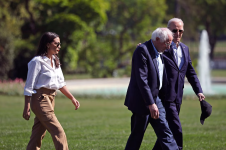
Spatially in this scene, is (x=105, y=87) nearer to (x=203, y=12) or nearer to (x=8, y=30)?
(x=8, y=30)

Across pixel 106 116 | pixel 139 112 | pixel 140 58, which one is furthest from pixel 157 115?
pixel 106 116

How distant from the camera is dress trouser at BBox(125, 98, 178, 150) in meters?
5.02

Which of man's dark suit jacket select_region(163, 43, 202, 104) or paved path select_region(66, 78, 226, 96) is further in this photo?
paved path select_region(66, 78, 226, 96)

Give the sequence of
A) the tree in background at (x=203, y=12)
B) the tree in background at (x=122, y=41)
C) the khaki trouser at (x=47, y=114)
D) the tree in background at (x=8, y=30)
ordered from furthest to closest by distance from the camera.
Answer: the tree in background at (x=203, y=12)
the tree in background at (x=122, y=41)
the tree in background at (x=8, y=30)
the khaki trouser at (x=47, y=114)

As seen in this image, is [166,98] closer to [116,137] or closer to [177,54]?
[177,54]

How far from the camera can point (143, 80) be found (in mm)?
4930

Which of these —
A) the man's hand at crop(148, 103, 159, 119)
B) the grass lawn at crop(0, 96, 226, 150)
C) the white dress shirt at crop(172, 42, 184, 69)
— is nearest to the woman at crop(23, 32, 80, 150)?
the man's hand at crop(148, 103, 159, 119)

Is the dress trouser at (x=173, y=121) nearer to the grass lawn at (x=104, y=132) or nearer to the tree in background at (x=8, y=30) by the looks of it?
the grass lawn at (x=104, y=132)

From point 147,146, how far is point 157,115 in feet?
8.52

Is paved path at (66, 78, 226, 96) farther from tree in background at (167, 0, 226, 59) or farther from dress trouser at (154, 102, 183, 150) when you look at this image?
tree in background at (167, 0, 226, 59)

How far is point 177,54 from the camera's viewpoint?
600 cm

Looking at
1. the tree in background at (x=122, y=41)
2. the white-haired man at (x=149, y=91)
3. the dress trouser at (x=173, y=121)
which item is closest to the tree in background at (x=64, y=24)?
the tree in background at (x=122, y=41)

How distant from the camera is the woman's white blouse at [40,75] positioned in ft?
16.6

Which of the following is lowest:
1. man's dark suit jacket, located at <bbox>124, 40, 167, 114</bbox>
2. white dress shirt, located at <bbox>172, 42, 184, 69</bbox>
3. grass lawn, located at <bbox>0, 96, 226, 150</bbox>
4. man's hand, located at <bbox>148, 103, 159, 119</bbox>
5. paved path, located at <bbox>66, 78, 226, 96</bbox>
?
paved path, located at <bbox>66, 78, 226, 96</bbox>
